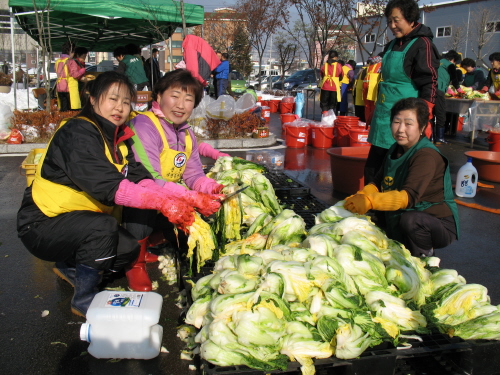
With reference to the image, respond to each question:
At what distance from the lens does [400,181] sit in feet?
12.0

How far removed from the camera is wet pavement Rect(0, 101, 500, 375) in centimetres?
260

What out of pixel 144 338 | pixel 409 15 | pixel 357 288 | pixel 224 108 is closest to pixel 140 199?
pixel 144 338

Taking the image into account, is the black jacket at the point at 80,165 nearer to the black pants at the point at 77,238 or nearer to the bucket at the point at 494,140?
the black pants at the point at 77,238

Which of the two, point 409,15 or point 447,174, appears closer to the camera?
point 447,174

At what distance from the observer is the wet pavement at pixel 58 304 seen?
102 inches

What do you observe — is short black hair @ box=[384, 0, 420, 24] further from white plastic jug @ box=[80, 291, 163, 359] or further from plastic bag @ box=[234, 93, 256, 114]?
plastic bag @ box=[234, 93, 256, 114]

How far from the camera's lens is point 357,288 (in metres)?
2.58

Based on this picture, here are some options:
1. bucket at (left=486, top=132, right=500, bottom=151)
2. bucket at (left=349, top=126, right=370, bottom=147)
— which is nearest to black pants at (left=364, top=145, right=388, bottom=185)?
bucket at (left=349, top=126, right=370, bottom=147)

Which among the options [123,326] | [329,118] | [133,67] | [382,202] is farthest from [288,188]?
[133,67]

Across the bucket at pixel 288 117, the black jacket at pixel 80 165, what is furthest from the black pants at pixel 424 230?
the bucket at pixel 288 117

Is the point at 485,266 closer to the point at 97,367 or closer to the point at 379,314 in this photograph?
the point at 379,314

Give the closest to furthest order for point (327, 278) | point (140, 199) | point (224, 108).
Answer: point (327, 278)
point (140, 199)
point (224, 108)

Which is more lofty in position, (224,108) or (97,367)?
(224,108)

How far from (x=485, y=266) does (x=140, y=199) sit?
3.35 meters
